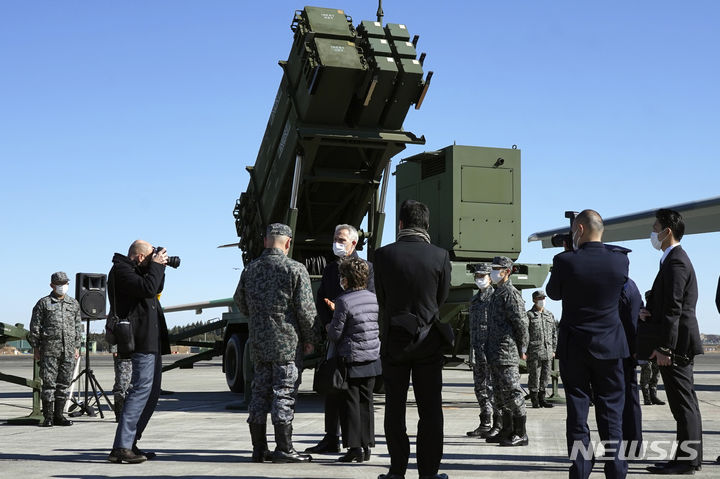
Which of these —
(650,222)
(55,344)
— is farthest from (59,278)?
(650,222)

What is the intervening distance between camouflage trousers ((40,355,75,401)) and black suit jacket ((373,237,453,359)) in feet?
19.4

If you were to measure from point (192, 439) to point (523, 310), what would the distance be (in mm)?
3289

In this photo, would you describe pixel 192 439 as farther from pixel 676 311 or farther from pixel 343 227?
pixel 676 311

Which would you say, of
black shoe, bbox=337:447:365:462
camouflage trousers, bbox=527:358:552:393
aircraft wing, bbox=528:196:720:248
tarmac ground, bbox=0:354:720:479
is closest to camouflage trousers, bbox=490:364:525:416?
tarmac ground, bbox=0:354:720:479

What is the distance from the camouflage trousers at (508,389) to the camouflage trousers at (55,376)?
5.05 metres

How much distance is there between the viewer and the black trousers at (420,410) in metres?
5.36

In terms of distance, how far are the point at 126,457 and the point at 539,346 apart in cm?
Answer: 764

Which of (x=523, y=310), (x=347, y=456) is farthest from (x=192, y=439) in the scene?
(x=523, y=310)

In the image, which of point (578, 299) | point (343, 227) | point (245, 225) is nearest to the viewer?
point (578, 299)

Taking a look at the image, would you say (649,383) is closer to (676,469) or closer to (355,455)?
(676,469)

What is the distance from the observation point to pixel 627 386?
617 centimetres

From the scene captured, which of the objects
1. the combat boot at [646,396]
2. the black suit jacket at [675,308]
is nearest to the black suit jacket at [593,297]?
the black suit jacket at [675,308]

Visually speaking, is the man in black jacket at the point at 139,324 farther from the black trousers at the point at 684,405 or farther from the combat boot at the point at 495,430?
the black trousers at the point at 684,405

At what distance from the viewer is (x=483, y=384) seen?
8.93 metres
